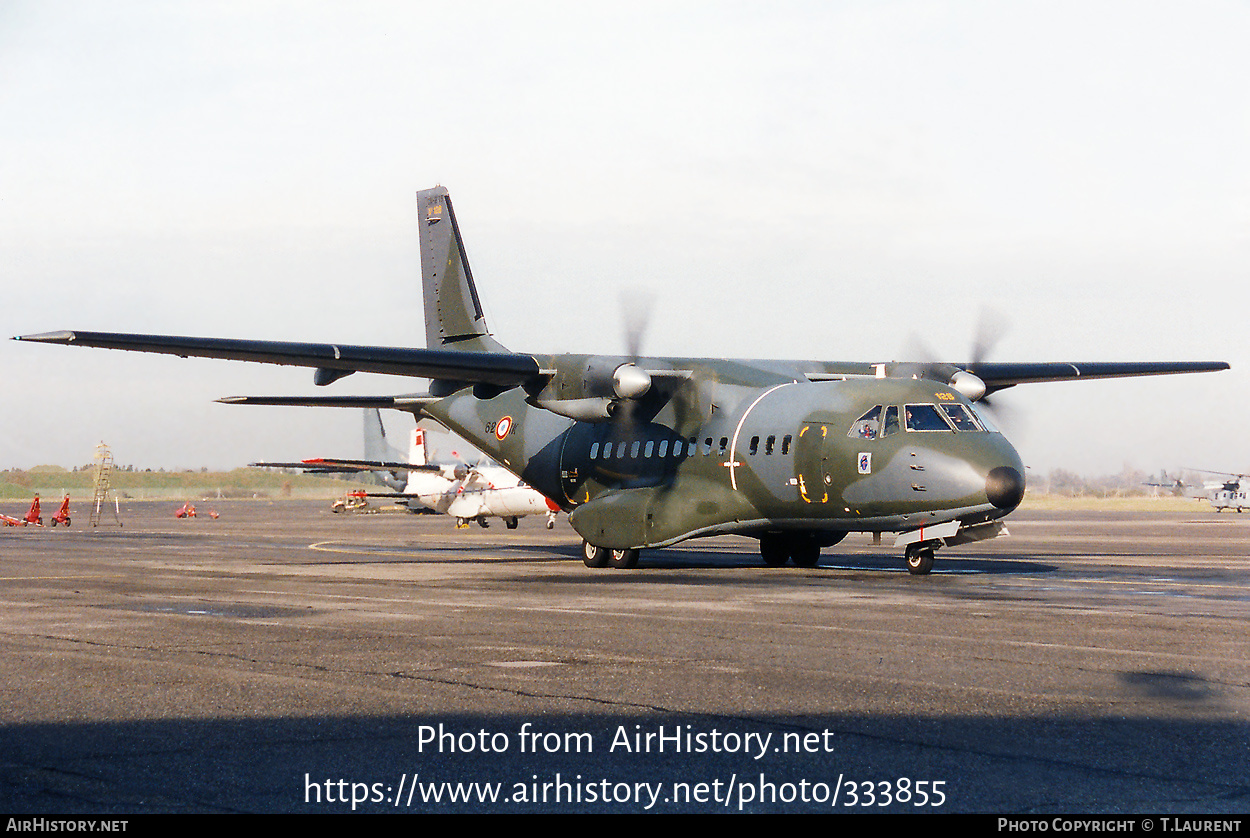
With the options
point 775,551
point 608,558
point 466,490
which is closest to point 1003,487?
point 775,551

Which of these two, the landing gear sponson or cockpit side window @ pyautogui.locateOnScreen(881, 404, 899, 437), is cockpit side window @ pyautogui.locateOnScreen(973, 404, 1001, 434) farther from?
the landing gear sponson

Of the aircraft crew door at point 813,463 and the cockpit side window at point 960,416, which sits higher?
the cockpit side window at point 960,416

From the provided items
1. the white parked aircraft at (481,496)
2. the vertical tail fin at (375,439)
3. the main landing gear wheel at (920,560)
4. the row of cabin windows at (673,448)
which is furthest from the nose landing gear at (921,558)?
the vertical tail fin at (375,439)

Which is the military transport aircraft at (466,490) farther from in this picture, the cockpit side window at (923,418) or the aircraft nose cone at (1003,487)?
the aircraft nose cone at (1003,487)

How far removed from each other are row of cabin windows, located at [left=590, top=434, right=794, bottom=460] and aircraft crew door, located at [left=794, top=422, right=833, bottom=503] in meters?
0.31

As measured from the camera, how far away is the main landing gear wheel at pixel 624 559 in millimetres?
26859

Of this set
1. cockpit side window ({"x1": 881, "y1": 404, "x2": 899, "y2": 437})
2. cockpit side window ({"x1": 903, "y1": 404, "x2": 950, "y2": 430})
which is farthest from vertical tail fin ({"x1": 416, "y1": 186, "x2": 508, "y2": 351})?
cockpit side window ({"x1": 903, "y1": 404, "x2": 950, "y2": 430})

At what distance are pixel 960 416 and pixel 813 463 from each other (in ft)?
9.38

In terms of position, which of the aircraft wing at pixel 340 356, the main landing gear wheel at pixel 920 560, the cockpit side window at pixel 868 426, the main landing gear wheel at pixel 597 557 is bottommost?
the main landing gear wheel at pixel 597 557

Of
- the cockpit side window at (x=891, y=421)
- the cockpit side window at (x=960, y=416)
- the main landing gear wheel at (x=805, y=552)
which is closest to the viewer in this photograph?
the cockpit side window at (x=960, y=416)

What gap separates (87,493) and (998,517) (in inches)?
5735

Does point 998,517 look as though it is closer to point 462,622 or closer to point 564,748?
point 462,622

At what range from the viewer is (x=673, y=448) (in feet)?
87.1

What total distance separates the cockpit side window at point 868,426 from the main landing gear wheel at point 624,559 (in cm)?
592
